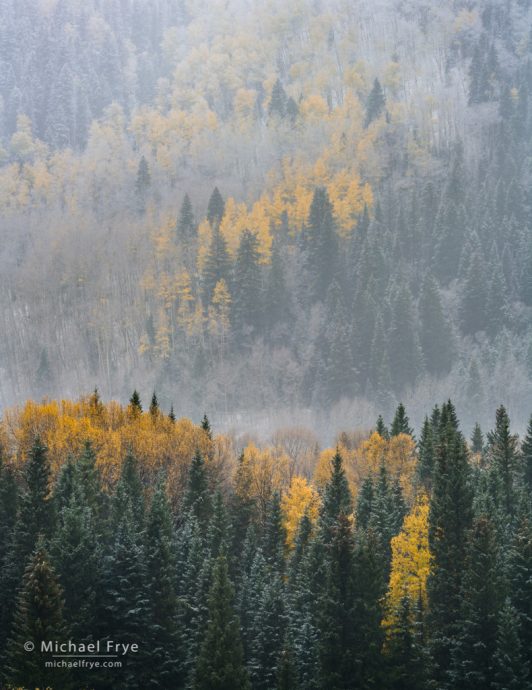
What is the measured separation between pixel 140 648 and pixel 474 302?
12463cm

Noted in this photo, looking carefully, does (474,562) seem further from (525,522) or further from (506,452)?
(506,452)

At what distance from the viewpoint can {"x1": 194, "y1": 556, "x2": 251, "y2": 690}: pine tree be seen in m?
48.0

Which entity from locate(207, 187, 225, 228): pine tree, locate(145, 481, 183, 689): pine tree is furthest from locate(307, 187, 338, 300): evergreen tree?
locate(145, 481, 183, 689): pine tree

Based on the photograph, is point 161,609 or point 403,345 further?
point 403,345

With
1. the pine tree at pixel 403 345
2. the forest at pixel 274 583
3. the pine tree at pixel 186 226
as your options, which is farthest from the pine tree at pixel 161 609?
the pine tree at pixel 186 226

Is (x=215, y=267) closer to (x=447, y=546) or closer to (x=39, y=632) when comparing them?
(x=447, y=546)

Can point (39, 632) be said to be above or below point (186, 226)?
below

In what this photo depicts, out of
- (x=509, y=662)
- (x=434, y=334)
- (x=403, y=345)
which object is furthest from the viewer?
(x=434, y=334)

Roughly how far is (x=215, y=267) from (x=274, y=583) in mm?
125856

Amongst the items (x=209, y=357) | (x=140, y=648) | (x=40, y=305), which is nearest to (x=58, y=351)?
(x=40, y=305)

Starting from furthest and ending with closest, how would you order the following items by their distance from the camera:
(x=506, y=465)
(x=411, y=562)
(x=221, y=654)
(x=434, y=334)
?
(x=434, y=334)
(x=506, y=465)
(x=411, y=562)
(x=221, y=654)

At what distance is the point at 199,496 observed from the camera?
73.8 m

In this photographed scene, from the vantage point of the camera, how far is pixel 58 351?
18100 cm

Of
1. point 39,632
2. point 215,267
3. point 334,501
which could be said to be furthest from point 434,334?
point 39,632
